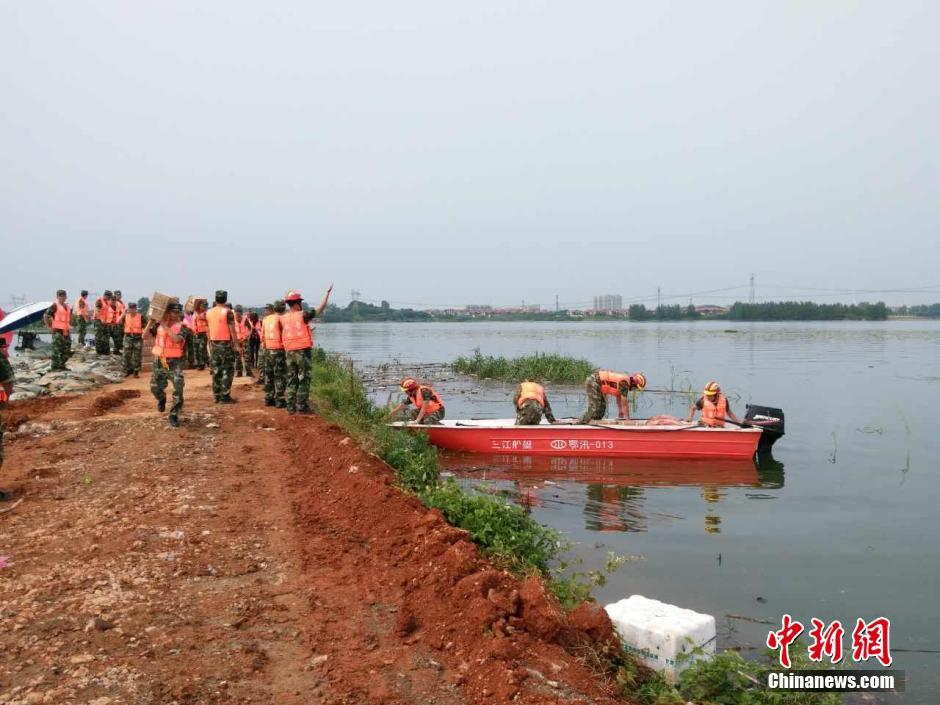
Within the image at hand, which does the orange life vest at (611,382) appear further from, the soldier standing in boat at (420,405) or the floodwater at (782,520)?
the soldier standing in boat at (420,405)

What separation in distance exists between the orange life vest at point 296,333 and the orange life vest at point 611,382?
5578mm

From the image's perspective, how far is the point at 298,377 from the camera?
34.5 ft

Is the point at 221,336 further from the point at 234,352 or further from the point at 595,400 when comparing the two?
the point at 595,400

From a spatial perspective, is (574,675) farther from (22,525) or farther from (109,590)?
(22,525)

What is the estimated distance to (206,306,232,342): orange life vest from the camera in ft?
36.2

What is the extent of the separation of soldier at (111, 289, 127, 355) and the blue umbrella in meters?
12.4

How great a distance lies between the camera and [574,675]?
3.65 m

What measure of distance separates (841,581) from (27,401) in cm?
1207

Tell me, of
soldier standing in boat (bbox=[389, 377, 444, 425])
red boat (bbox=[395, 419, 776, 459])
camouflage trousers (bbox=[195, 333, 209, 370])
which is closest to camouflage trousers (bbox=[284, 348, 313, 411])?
soldier standing in boat (bbox=[389, 377, 444, 425])

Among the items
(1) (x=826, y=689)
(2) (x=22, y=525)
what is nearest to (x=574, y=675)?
(1) (x=826, y=689)

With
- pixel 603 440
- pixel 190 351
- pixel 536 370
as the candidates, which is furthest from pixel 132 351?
pixel 536 370

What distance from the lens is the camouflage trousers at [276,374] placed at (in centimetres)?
1113

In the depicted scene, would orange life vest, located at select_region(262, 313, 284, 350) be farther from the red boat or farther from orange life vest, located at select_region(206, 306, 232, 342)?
the red boat

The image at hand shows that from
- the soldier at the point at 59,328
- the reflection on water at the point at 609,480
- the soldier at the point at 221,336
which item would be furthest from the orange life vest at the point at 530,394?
the soldier at the point at 59,328
